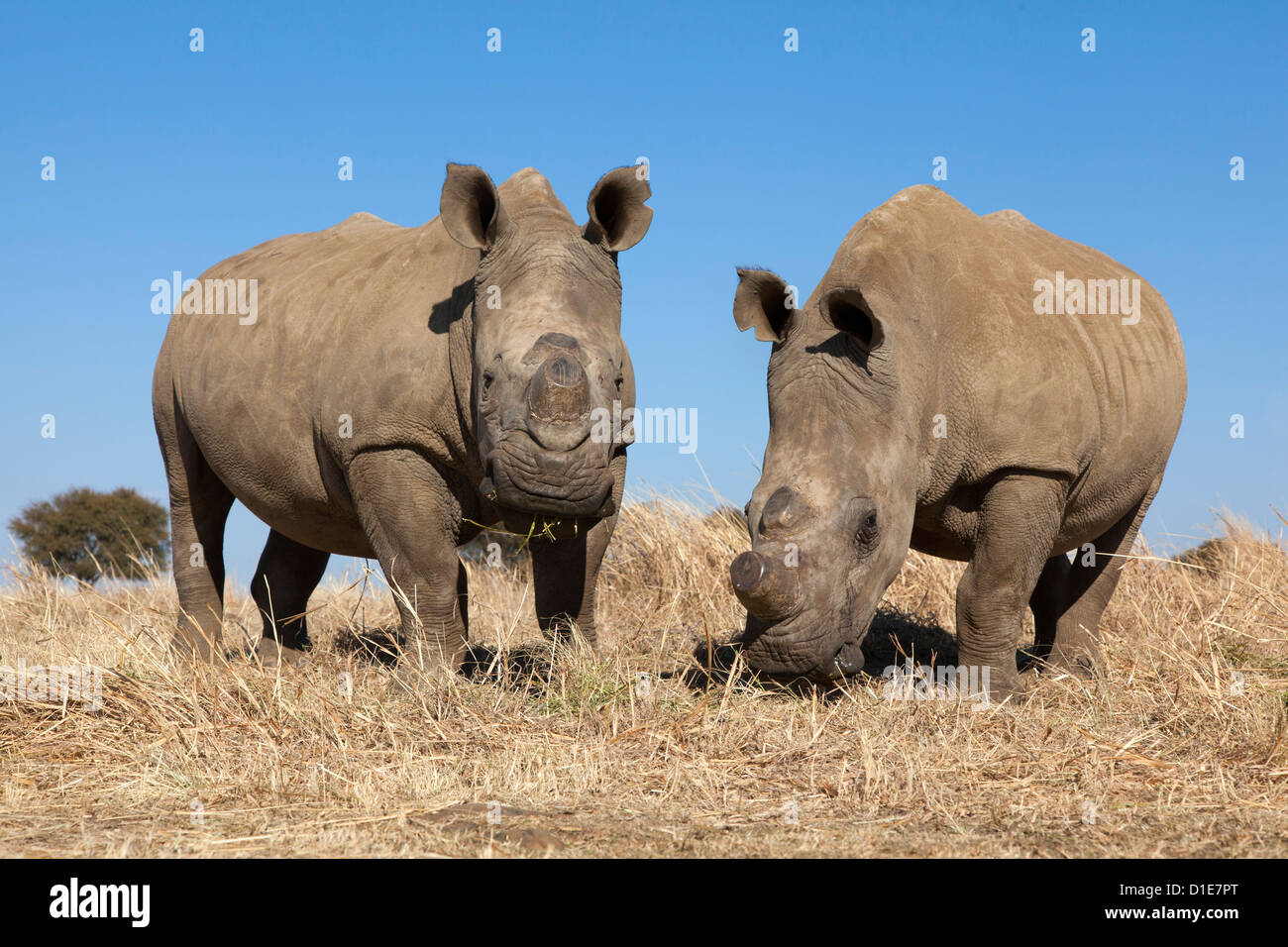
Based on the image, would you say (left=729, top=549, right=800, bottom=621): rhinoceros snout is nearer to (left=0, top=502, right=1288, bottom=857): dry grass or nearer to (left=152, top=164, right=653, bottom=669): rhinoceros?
(left=0, top=502, right=1288, bottom=857): dry grass

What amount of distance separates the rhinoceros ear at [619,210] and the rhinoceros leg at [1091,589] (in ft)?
10.8

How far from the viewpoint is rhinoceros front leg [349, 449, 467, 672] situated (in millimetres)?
6109

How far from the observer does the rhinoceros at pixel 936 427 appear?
5402 millimetres

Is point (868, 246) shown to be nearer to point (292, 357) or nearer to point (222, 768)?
point (292, 357)

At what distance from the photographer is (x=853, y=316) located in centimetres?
569

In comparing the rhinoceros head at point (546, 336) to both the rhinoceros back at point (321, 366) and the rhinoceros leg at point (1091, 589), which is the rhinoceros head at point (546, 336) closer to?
the rhinoceros back at point (321, 366)

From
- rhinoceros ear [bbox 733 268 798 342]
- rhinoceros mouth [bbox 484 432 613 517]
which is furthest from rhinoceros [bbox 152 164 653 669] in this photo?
rhinoceros ear [bbox 733 268 798 342]

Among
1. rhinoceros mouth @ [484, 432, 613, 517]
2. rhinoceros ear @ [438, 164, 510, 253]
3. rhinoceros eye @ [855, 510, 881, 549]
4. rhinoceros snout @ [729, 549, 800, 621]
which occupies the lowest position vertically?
rhinoceros snout @ [729, 549, 800, 621]

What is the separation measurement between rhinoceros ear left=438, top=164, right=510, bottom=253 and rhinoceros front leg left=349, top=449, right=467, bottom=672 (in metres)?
1.02

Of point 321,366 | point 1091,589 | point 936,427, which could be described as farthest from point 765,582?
point 1091,589

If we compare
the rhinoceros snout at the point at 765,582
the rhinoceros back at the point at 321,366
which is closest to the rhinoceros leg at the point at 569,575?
the rhinoceros back at the point at 321,366

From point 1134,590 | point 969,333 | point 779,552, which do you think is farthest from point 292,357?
point 1134,590

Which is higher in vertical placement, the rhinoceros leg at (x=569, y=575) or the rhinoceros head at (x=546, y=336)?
the rhinoceros head at (x=546, y=336)

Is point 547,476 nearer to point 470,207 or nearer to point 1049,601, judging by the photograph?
point 470,207
